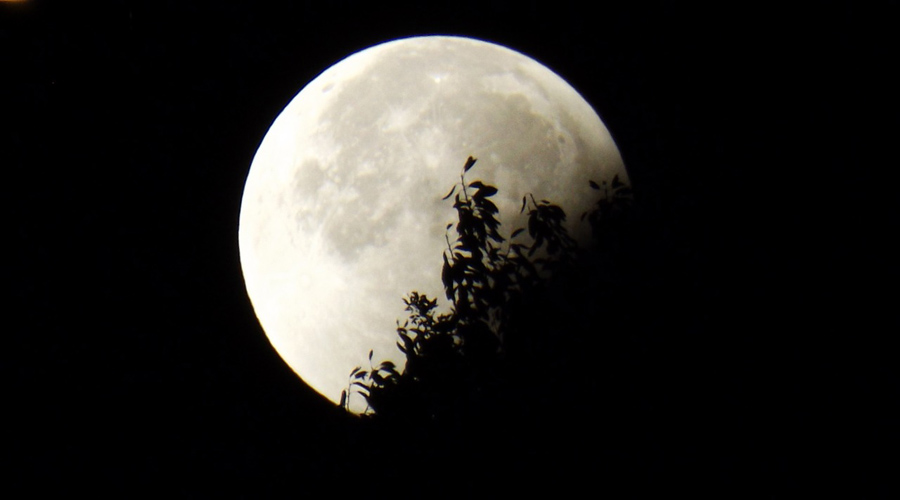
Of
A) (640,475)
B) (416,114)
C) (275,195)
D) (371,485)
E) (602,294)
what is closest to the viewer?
(640,475)

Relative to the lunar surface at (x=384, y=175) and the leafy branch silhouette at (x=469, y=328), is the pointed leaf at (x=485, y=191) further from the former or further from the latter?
the lunar surface at (x=384, y=175)

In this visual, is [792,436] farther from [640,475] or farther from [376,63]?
[376,63]

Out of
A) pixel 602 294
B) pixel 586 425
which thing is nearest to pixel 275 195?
pixel 602 294

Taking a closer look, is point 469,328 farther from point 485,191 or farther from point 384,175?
point 384,175

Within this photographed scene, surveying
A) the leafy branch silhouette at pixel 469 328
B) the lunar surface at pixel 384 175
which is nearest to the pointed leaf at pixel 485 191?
the leafy branch silhouette at pixel 469 328

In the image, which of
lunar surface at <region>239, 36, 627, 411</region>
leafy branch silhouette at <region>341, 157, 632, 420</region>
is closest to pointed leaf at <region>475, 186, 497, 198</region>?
leafy branch silhouette at <region>341, 157, 632, 420</region>

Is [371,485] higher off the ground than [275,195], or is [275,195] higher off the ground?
[275,195]

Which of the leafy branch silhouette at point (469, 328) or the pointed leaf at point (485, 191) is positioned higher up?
the pointed leaf at point (485, 191)

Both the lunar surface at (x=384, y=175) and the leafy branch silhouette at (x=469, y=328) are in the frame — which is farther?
the lunar surface at (x=384, y=175)
